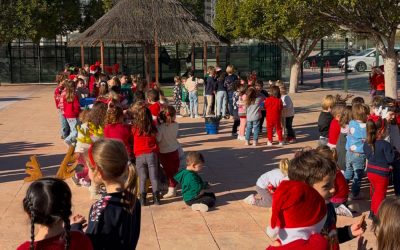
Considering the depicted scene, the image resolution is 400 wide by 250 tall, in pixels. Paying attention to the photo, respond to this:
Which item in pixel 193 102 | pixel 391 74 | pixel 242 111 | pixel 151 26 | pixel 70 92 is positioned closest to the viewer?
pixel 70 92

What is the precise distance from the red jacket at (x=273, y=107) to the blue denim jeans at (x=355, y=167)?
4197 mm

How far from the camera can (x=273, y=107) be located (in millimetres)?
13305

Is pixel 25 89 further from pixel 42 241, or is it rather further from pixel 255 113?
pixel 42 241

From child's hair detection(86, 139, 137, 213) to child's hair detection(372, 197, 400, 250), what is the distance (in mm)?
1536

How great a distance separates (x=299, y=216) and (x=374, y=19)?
1530 centimetres

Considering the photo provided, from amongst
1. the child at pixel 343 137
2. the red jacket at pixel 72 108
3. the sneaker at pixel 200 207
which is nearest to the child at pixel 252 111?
the red jacket at pixel 72 108

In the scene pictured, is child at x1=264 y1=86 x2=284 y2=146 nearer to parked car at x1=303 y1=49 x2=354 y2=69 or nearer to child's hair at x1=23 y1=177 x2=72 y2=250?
child's hair at x1=23 y1=177 x2=72 y2=250

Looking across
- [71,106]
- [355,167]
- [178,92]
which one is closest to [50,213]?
[355,167]

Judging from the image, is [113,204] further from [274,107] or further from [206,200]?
[274,107]

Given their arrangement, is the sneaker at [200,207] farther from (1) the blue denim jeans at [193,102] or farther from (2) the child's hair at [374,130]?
(1) the blue denim jeans at [193,102]

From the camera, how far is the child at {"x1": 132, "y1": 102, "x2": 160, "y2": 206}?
8.75m

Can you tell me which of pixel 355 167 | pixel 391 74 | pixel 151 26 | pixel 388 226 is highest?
pixel 151 26

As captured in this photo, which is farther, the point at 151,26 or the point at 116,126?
the point at 151,26

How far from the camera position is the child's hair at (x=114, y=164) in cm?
400
